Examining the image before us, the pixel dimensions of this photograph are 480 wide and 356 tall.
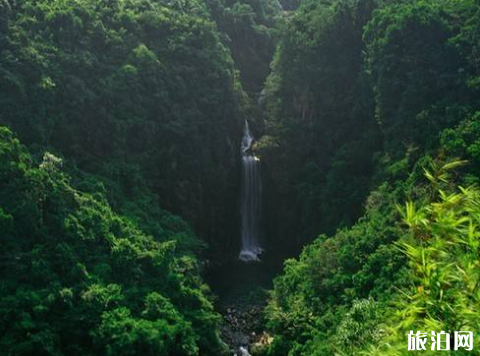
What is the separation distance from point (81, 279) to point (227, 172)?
57.9 ft

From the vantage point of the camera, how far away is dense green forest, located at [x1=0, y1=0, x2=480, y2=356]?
1702cm

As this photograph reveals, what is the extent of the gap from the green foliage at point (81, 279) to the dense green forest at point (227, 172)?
7 cm

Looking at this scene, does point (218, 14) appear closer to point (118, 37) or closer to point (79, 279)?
point (118, 37)

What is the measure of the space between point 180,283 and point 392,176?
1199 cm

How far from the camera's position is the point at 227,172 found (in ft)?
115

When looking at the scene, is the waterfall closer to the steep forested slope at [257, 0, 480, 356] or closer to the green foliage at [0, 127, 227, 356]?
the steep forested slope at [257, 0, 480, 356]

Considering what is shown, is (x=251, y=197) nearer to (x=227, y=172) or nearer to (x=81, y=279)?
(x=227, y=172)

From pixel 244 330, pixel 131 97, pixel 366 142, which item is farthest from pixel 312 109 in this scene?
pixel 244 330

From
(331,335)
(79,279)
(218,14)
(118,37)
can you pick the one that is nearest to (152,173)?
(118,37)

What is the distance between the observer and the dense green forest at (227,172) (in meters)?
17.0

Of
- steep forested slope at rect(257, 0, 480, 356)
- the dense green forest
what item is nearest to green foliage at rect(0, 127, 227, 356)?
the dense green forest

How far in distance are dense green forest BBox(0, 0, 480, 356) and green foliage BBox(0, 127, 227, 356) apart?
0.07 metres

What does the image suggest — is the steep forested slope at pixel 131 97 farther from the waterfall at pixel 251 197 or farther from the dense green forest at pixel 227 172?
the waterfall at pixel 251 197

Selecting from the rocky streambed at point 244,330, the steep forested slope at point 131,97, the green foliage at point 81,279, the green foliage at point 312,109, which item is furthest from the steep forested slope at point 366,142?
the steep forested slope at point 131,97
